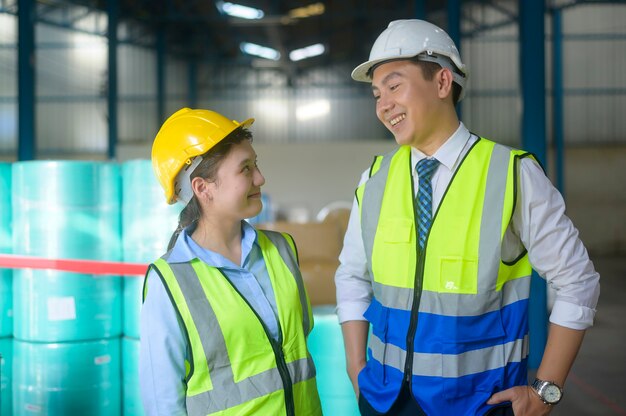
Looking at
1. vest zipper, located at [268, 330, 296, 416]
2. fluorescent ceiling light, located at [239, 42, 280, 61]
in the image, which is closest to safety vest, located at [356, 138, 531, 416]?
vest zipper, located at [268, 330, 296, 416]

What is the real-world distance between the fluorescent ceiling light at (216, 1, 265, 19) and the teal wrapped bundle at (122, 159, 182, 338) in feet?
39.6

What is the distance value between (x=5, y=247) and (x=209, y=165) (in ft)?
5.36

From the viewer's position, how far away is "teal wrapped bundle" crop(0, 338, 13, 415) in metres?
3.04

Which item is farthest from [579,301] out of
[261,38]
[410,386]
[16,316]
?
[261,38]

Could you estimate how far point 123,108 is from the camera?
2273 centimetres

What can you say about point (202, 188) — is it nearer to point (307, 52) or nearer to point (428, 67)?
point (428, 67)

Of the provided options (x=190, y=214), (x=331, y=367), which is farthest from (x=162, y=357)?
(x=331, y=367)

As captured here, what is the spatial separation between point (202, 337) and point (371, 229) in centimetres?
66

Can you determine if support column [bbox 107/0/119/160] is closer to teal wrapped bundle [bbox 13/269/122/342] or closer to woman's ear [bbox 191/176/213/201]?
teal wrapped bundle [bbox 13/269/122/342]

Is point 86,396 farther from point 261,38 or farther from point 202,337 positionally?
point 261,38

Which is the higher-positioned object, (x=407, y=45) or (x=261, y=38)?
(x=261, y=38)

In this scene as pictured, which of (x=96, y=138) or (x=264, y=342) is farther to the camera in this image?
(x=96, y=138)

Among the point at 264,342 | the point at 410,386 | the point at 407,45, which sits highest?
the point at 407,45

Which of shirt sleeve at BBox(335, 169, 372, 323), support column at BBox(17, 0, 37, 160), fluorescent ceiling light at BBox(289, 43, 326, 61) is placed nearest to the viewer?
shirt sleeve at BBox(335, 169, 372, 323)
